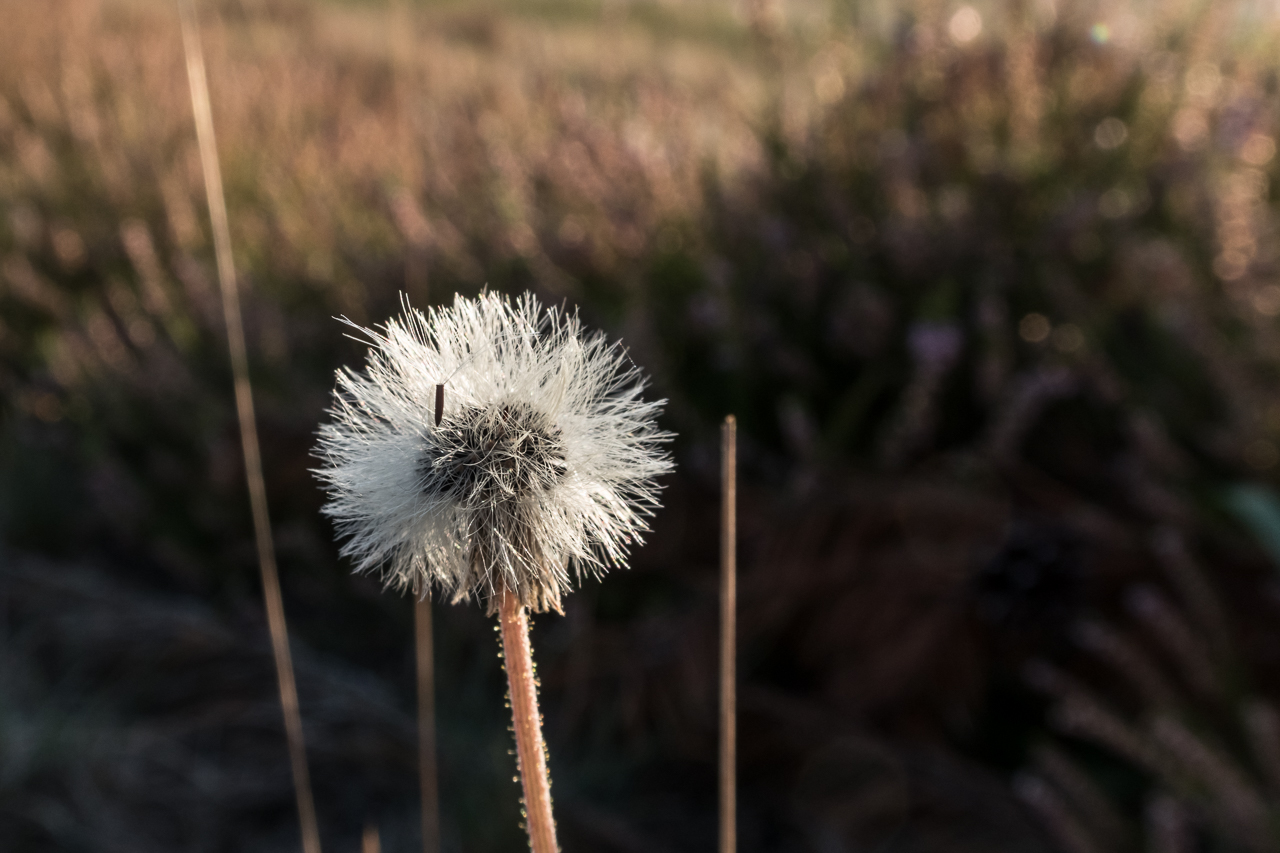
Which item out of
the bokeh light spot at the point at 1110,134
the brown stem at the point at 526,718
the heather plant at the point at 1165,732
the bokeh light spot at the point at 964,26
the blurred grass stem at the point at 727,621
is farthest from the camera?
the bokeh light spot at the point at 964,26

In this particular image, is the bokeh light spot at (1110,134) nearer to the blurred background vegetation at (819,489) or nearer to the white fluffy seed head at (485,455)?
the blurred background vegetation at (819,489)

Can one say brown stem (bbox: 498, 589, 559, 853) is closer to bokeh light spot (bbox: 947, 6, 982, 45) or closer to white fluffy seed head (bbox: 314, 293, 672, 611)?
white fluffy seed head (bbox: 314, 293, 672, 611)

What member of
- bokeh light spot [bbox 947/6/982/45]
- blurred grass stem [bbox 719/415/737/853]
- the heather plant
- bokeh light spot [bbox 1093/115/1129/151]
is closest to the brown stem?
blurred grass stem [bbox 719/415/737/853]

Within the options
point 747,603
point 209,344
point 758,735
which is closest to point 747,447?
point 747,603

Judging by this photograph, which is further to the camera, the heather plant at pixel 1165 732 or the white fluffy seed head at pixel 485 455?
the heather plant at pixel 1165 732

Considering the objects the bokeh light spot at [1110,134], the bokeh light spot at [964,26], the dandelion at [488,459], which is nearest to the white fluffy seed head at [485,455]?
the dandelion at [488,459]

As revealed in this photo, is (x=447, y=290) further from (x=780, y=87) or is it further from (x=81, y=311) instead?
(x=81, y=311)

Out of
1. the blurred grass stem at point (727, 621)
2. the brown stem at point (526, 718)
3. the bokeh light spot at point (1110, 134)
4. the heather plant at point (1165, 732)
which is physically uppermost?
the bokeh light spot at point (1110, 134)
